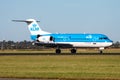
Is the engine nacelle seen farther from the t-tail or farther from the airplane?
the t-tail

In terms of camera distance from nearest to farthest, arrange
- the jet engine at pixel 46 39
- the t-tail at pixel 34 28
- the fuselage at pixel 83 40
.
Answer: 1. the fuselage at pixel 83 40
2. the jet engine at pixel 46 39
3. the t-tail at pixel 34 28

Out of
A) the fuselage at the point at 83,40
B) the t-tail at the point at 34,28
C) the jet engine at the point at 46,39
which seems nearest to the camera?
the fuselage at the point at 83,40

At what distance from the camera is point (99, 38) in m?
75.1

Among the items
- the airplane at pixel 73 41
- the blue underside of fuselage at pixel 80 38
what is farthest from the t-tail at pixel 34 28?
the blue underside of fuselage at pixel 80 38

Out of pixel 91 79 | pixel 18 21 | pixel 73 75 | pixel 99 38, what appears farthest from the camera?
pixel 18 21

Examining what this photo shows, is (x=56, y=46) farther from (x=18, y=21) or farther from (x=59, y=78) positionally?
(x=59, y=78)

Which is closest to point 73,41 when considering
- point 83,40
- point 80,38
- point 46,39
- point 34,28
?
point 80,38

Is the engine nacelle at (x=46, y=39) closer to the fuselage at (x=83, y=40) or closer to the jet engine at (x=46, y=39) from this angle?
the jet engine at (x=46, y=39)

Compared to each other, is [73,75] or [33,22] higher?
[33,22]

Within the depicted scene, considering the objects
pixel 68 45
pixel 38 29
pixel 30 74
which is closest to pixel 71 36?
pixel 68 45

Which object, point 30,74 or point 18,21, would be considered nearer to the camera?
point 30,74

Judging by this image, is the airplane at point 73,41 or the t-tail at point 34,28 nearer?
the airplane at point 73,41

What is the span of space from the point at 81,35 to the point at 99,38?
343 cm

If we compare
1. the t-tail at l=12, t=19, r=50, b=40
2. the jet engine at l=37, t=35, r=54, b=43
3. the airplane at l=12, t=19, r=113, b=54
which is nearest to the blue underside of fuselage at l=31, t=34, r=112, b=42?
the airplane at l=12, t=19, r=113, b=54
